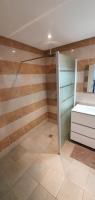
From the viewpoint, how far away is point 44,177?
147 cm

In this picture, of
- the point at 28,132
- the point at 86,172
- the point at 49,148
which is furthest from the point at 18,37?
the point at 86,172

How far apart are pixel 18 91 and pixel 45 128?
131cm

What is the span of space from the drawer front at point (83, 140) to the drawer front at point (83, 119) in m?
0.28

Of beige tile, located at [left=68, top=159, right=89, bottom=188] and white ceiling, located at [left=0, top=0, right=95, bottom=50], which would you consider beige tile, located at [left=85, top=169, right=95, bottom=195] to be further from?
white ceiling, located at [left=0, top=0, right=95, bottom=50]

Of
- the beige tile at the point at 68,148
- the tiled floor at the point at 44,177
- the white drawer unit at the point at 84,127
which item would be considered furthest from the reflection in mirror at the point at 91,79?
the tiled floor at the point at 44,177

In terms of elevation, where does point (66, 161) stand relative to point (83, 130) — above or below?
below

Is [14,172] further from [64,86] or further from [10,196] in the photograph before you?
[64,86]

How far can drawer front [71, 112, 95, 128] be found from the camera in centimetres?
177

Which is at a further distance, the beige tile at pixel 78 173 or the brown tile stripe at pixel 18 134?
the brown tile stripe at pixel 18 134

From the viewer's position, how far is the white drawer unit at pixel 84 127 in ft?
5.87

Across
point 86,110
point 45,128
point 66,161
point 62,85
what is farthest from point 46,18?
point 45,128

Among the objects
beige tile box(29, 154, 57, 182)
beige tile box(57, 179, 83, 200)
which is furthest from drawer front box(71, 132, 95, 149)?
beige tile box(57, 179, 83, 200)

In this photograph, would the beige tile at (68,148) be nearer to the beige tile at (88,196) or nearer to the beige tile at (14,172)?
the beige tile at (88,196)

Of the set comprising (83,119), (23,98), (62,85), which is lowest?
(83,119)
